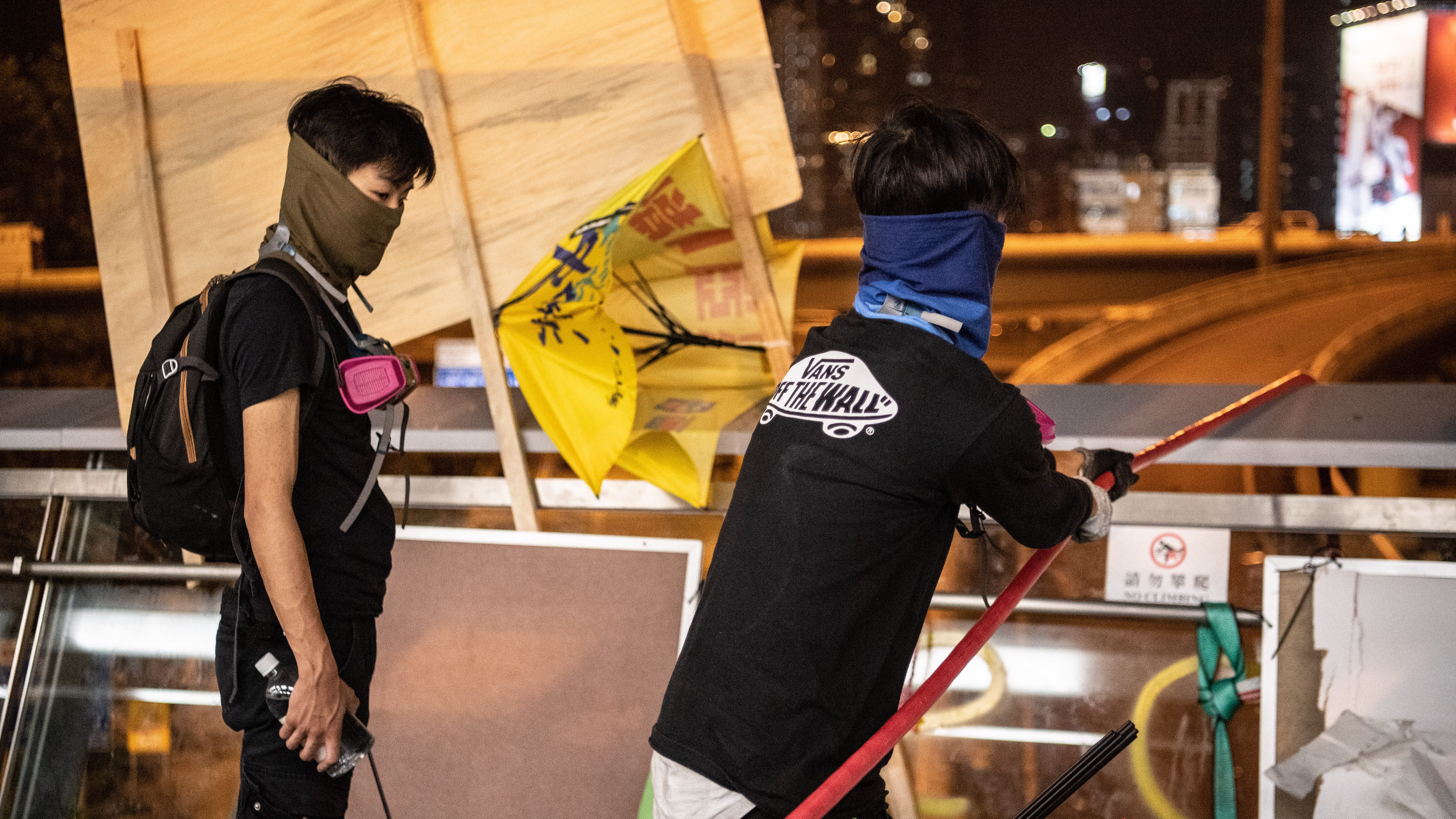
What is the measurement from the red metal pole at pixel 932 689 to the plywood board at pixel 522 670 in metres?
1.20

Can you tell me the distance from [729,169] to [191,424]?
1710 mm

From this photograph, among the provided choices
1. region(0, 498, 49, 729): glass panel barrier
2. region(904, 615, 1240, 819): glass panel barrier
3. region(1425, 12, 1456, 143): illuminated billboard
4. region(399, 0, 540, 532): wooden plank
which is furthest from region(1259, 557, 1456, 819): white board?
region(1425, 12, 1456, 143): illuminated billboard

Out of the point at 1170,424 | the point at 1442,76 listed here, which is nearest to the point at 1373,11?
the point at 1442,76

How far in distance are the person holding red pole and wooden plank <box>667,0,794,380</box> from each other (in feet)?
4.93

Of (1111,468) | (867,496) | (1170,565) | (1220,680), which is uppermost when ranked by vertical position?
(867,496)

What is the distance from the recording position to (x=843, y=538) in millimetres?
1385

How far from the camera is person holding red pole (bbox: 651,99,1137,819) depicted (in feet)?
4.50

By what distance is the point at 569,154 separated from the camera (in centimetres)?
313

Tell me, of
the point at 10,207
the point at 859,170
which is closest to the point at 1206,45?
the point at 10,207

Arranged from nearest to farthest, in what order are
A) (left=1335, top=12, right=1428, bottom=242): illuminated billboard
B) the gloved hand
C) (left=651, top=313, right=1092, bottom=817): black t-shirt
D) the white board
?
1. (left=651, top=313, right=1092, bottom=817): black t-shirt
2. the gloved hand
3. the white board
4. (left=1335, top=12, right=1428, bottom=242): illuminated billboard

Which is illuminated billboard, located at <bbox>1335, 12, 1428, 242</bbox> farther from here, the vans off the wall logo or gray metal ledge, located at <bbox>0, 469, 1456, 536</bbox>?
the vans off the wall logo

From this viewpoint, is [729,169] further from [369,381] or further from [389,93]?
[369,381]

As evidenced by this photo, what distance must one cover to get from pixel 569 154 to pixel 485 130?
10.8 inches

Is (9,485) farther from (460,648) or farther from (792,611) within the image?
(792,611)
